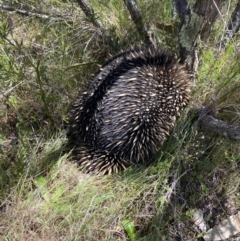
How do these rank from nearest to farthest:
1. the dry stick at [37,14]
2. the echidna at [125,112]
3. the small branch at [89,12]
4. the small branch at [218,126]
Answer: the small branch at [218,126] < the echidna at [125,112] < the small branch at [89,12] < the dry stick at [37,14]

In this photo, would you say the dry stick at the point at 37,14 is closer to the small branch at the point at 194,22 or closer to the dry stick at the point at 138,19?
the dry stick at the point at 138,19

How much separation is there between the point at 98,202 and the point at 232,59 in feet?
3.45

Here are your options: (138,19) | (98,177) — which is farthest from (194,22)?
(98,177)

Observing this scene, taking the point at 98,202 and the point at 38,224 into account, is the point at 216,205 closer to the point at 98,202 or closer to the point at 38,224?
the point at 98,202

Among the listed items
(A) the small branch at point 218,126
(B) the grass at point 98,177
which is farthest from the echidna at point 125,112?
(A) the small branch at point 218,126

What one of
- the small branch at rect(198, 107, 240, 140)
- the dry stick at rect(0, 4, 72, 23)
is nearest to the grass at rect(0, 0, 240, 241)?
the small branch at rect(198, 107, 240, 140)

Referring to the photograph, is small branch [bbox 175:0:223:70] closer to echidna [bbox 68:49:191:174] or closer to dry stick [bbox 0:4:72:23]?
echidna [bbox 68:49:191:174]

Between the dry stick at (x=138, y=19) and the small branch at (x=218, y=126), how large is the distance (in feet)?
2.09

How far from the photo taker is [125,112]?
2.09 m

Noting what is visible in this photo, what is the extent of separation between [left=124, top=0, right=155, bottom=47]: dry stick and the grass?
0.40 meters

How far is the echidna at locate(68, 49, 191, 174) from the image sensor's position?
2098 mm

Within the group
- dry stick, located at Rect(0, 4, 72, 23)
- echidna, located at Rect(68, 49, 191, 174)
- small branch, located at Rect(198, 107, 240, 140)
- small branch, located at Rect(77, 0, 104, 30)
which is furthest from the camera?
dry stick, located at Rect(0, 4, 72, 23)

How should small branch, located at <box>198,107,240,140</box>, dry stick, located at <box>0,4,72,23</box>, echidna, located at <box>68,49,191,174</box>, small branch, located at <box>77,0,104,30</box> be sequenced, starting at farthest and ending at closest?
dry stick, located at <box>0,4,72,23</box> → small branch, located at <box>77,0,104,30</box> → echidna, located at <box>68,49,191,174</box> → small branch, located at <box>198,107,240,140</box>

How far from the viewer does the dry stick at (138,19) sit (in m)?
2.32
